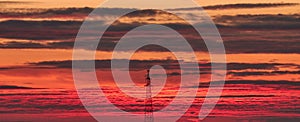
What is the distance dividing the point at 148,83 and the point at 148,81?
0.91 metres

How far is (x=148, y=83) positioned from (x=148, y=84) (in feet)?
2.15

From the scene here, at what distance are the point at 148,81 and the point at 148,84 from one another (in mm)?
1562

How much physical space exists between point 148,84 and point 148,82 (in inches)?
48.1

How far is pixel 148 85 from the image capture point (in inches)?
1658

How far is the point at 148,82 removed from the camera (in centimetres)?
4094

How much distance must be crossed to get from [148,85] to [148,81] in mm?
1861

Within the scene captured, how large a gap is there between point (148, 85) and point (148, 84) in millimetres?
323

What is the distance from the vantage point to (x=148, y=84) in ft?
138

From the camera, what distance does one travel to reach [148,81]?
40719 millimetres

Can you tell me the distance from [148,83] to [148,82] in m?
0.57

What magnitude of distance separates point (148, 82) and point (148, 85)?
1.51 m
